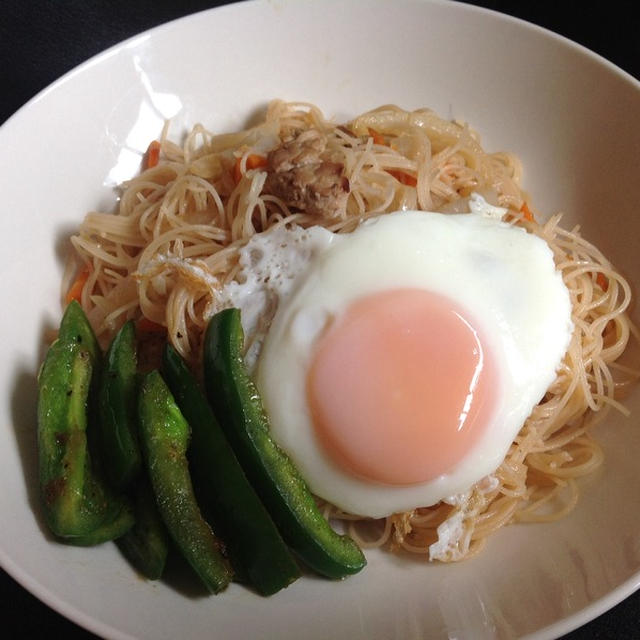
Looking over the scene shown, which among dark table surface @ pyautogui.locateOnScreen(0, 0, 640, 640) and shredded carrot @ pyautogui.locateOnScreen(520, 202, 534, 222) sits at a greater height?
dark table surface @ pyautogui.locateOnScreen(0, 0, 640, 640)

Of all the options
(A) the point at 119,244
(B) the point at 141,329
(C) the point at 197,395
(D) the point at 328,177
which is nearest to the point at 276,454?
(C) the point at 197,395

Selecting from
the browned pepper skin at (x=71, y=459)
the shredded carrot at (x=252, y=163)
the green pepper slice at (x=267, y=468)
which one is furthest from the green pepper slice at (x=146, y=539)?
the shredded carrot at (x=252, y=163)

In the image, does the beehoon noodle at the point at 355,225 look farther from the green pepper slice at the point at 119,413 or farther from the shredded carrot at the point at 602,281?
the green pepper slice at the point at 119,413

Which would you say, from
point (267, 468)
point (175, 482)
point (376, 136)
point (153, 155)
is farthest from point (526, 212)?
point (175, 482)

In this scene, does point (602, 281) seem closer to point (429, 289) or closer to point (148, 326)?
point (429, 289)

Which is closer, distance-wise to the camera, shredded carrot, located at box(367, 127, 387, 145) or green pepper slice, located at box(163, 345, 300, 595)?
green pepper slice, located at box(163, 345, 300, 595)

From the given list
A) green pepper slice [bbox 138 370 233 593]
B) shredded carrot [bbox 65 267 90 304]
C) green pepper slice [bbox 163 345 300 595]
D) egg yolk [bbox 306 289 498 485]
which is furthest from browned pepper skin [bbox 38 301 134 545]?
egg yolk [bbox 306 289 498 485]

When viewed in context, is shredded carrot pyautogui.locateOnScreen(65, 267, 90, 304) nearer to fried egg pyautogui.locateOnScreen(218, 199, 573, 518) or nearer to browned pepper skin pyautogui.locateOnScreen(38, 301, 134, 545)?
browned pepper skin pyautogui.locateOnScreen(38, 301, 134, 545)
